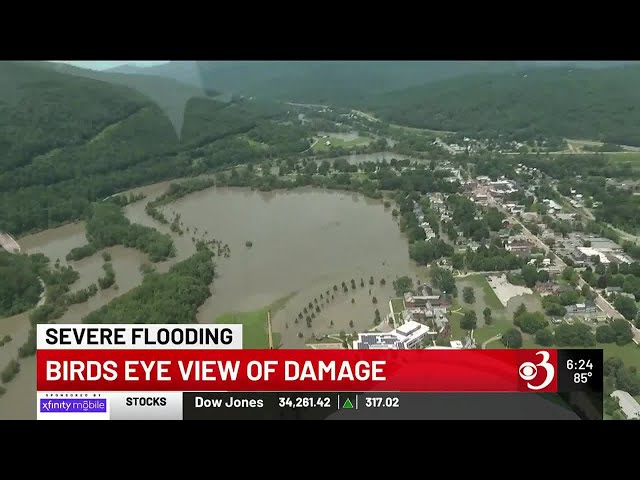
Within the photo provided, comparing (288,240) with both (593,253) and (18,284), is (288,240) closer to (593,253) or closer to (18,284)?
(18,284)

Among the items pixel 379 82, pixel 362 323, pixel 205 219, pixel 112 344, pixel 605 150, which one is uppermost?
pixel 379 82

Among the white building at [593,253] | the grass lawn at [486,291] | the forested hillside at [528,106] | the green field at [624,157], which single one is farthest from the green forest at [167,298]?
the green field at [624,157]

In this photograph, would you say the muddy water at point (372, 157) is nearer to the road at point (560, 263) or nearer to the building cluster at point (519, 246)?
the road at point (560, 263)

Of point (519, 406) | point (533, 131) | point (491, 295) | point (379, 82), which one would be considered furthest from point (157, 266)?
point (533, 131)

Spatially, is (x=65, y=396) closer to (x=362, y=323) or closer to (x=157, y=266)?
(x=362, y=323)

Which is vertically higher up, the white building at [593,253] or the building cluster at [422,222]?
the building cluster at [422,222]

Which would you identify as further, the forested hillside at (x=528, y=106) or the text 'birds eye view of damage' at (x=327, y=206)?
the forested hillside at (x=528, y=106)

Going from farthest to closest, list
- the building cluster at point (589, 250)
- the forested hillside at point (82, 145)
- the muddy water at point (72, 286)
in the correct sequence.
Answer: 1. the forested hillside at point (82, 145)
2. the building cluster at point (589, 250)
3. the muddy water at point (72, 286)
